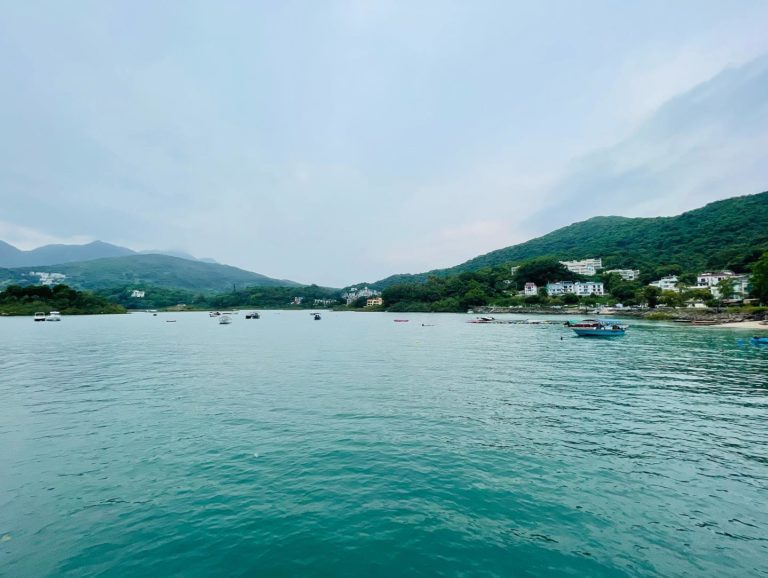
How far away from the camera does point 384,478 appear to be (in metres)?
13.6

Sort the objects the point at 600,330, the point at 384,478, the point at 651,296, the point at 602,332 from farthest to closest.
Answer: the point at 651,296
the point at 600,330
the point at 602,332
the point at 384,478

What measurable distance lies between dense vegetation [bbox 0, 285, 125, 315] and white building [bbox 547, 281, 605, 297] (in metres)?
217

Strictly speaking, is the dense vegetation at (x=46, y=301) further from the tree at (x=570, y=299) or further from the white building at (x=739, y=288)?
the white building at (x=739, y=288)

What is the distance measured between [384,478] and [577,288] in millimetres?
200758

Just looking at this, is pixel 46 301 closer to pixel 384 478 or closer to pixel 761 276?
pixel 384 478

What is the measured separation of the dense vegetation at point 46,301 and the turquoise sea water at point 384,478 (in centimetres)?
16984

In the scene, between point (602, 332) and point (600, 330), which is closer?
point (602, 332)

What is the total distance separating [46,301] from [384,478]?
205 m

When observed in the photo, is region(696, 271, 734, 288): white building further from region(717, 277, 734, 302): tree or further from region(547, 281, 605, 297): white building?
region(547, 281, 605, 297): white building

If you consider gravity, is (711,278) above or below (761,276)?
above

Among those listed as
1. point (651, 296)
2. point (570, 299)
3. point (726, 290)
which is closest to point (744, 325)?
point (726, 290)

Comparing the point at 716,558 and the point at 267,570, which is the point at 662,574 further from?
the point at 267,570

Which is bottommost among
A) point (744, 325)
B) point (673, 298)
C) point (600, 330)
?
point (744, 325)

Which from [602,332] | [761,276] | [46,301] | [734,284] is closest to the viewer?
[602,332]
